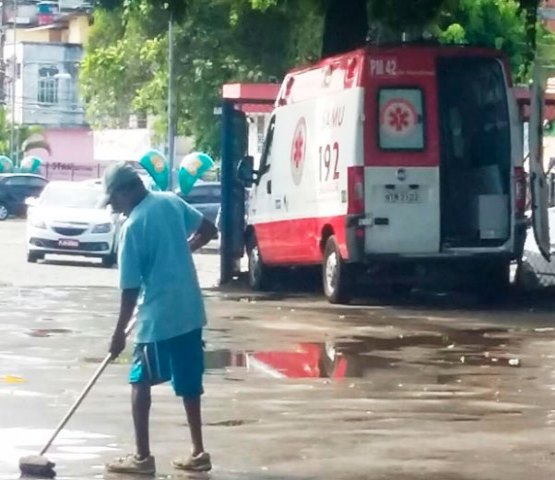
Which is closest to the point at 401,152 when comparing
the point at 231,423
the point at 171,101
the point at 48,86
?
the point at 231,423

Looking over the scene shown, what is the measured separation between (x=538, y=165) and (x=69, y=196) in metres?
15.1

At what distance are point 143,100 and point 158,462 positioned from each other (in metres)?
51.2

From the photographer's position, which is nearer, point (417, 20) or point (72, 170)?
point (417, 20)

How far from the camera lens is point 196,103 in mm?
55719

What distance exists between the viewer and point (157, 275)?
9984mm

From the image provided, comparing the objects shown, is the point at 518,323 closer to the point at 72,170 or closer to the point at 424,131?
the point at 424,131

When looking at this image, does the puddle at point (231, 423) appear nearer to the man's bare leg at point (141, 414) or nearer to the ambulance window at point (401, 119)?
the man's bare leg at point (141, 414)

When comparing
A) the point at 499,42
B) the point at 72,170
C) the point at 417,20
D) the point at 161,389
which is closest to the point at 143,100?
the point at 499,42

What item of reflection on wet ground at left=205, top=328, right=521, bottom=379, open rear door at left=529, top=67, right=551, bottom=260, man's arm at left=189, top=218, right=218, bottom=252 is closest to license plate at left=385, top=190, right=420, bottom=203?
open rear door at left=529, top=67, right=551, bottom=260

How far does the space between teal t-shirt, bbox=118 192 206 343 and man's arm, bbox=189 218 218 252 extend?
0.60 metres

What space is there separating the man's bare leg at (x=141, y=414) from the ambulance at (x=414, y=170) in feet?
Result: 37.1

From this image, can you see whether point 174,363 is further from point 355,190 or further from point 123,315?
point 355,190

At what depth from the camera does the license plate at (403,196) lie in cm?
2138

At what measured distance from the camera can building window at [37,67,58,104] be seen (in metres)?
96.3
